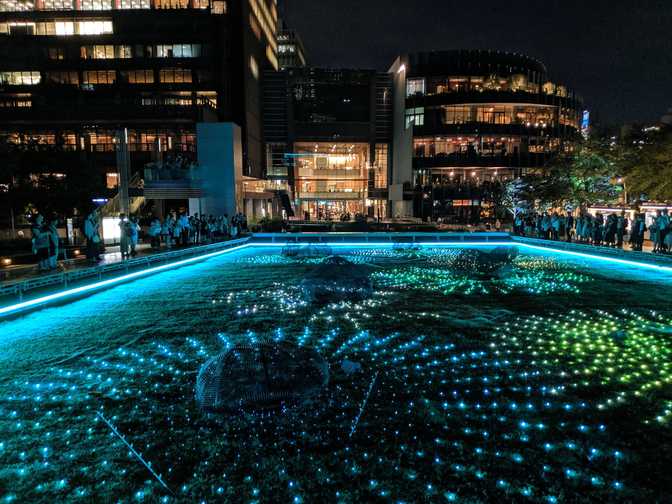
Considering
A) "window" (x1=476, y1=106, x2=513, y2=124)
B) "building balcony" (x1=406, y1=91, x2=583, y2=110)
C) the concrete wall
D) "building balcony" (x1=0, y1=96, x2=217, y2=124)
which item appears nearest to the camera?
the concrete wall

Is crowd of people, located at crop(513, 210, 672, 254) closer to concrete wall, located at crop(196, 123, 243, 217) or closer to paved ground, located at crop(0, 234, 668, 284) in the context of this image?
concrete wall, located at crop(196, 123, 243, 217)

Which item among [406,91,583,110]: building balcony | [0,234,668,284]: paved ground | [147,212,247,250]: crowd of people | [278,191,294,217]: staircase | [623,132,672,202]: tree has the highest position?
[406,91,583,110]: building balcony

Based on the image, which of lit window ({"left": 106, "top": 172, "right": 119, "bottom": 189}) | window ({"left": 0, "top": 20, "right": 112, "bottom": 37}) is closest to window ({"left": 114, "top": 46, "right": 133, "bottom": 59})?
window ({"left": 0, "top": 20, "right": 112, "bottom": 37})

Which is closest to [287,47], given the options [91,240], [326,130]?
[326,130]

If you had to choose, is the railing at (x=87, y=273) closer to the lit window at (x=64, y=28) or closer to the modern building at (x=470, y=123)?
the modern building at (x=470, y=123)

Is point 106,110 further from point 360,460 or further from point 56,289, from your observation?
point 360,460

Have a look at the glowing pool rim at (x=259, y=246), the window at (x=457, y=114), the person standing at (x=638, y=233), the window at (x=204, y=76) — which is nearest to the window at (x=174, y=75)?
the window at (x=204, y=76)

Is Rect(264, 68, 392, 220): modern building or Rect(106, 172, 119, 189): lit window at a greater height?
Rect(264, 68, 392, 220): modern building
